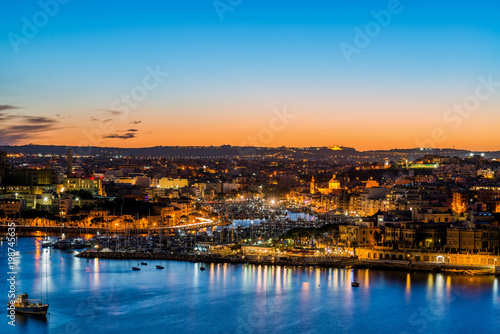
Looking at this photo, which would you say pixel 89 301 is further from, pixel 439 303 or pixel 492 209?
pixel 492 209

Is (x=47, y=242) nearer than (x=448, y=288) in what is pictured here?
No

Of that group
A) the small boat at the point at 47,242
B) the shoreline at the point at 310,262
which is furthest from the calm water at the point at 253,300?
the small boat at the point at 47,242

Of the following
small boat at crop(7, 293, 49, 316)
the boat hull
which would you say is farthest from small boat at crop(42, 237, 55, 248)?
the boat hull

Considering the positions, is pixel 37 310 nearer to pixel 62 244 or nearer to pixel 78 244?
pixel 62 244

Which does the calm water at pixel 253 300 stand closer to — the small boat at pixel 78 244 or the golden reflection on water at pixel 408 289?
the golden reflection on water at pixel 408 289

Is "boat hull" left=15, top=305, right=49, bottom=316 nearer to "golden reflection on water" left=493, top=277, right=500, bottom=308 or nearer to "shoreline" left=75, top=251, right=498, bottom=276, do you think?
"shoreline" left=75, top=251, right=498, bottom=276

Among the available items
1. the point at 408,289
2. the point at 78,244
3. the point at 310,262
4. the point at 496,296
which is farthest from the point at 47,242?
the point at 496,296

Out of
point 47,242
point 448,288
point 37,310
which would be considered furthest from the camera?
point 47,242
